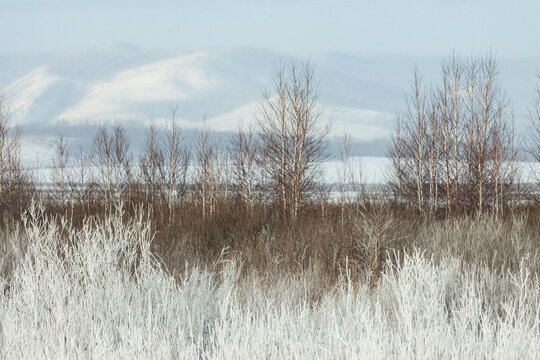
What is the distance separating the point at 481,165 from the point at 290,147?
6888mm

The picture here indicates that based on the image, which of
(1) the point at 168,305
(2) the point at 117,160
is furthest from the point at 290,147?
(2) the point at 117,160

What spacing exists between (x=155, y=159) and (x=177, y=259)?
22.6m


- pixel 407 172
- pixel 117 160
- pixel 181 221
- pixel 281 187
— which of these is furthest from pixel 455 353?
pixel 117 160

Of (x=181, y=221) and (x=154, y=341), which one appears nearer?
(x=154, y=341)

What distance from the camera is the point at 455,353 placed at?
14.1 feet

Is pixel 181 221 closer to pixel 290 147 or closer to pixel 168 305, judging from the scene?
pixel 290 147

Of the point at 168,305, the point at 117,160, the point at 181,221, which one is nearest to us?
the point at 168,305

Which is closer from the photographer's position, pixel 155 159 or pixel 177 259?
pixel 177 259

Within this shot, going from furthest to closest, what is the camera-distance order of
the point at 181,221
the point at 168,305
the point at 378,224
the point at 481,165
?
the point at 481,165 < the point at 181,221 < the point at 378,224 < the point at 168,305

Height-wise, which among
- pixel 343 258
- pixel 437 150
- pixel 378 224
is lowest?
pixel 343 258

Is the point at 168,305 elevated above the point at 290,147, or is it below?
below

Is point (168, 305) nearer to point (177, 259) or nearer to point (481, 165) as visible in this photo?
point (177, 259)

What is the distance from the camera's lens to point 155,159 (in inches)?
1258

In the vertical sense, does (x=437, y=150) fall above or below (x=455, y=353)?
above
